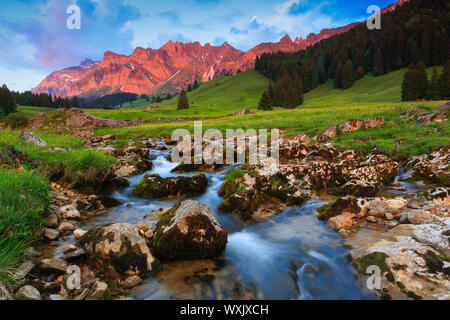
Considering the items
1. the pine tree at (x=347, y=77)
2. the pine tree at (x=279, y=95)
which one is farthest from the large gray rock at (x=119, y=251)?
the pine tree at (x=347, y=77)

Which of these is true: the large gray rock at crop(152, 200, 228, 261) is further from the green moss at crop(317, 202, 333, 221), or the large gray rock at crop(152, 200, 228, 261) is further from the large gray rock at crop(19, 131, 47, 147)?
the large gray rock at crop(19, 131, 47, 147)

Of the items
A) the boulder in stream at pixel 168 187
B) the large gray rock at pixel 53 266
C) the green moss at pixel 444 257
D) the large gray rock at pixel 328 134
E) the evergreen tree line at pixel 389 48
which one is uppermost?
the evergreen tree line at pixel 389 48

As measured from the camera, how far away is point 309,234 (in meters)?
6.91

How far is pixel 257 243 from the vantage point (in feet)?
22.7

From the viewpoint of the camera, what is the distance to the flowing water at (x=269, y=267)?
4699 mm

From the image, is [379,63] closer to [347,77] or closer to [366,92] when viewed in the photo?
[347,77]

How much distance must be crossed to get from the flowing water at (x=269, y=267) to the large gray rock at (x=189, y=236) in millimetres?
218

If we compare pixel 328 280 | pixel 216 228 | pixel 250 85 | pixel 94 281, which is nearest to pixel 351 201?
pixel 328 280

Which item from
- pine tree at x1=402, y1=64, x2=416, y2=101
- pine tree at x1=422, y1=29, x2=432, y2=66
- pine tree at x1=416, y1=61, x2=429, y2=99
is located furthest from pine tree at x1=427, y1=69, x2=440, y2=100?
pine tree at x1=422, y1=29, x2=432, y2=66

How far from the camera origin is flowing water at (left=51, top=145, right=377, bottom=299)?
15.4 ft

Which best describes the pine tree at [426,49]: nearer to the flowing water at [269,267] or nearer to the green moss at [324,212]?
the green moss at [324,212]

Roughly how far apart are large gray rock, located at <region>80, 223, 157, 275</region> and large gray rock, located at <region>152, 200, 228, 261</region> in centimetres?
38

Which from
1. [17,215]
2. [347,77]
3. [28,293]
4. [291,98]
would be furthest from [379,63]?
[28,293]

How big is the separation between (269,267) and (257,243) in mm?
1092
